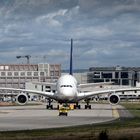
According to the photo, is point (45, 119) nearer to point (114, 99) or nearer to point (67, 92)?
point (67, 92)

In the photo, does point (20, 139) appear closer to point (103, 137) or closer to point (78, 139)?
point (78, 139)

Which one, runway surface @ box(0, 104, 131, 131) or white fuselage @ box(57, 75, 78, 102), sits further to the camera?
white fuselage @ box(57, 75, 78, 102)

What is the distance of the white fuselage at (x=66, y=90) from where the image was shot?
80.2 metres

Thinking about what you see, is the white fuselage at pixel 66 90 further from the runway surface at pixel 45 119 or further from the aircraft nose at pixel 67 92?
the runway surface at pixel 45 119

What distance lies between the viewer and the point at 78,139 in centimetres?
2567

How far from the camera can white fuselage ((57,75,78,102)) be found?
80.2 m

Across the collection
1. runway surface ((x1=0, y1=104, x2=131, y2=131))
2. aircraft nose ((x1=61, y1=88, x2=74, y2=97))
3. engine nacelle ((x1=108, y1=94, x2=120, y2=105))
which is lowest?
runway surface ((x1=0, y1=104, x2=131, y2=131))

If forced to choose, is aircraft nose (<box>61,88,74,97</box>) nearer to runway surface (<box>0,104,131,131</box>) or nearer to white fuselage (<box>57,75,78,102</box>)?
white fuselage (<box>57,75,78,102</box>)

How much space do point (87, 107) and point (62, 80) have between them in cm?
911

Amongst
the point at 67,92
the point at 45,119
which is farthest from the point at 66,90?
the point at 45,119

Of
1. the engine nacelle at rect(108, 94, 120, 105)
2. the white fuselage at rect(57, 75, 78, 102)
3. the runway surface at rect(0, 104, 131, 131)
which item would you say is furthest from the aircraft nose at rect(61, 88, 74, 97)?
the runway surface at rect(0, 104, 131, 131)

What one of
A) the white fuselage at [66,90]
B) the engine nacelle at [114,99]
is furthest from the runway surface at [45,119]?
the engine nacelle at [114,99]

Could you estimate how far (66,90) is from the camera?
263ft

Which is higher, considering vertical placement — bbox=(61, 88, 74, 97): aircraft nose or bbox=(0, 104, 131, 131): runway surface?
bbox=(61, 88, 74, 97): aircraft nose
